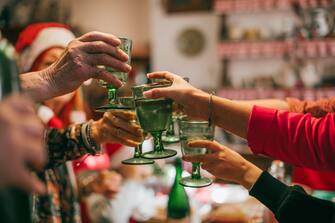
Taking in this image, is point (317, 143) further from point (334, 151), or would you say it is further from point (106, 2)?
point (106, 2)

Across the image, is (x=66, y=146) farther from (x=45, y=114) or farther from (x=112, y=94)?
(x=112, y=94)

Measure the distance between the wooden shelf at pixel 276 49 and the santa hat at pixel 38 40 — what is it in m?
2.79

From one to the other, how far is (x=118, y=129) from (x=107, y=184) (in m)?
0.55

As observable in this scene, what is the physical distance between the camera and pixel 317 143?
1.26 metres

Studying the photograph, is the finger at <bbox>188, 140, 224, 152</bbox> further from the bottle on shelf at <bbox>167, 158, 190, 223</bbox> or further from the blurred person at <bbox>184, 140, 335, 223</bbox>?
the bottle on shelf at <bbox>167, 158, 190, 223</bbox>

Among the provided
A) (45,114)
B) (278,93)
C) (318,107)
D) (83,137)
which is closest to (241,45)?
(278,93)

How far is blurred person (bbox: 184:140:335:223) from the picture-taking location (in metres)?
1.18

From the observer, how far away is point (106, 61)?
1.22m

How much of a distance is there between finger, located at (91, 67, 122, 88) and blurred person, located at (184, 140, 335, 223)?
0.98ft

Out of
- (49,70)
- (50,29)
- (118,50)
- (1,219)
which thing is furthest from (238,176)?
(50,29)

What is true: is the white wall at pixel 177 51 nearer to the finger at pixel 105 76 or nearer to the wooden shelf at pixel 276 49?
the wooden shelf at pixel 276 49

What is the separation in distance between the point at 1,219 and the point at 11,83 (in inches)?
8.2

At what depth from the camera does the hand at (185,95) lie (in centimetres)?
118

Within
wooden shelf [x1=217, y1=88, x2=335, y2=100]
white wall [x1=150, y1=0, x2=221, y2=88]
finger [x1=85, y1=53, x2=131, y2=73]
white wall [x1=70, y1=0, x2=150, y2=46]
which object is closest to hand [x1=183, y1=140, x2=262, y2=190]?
finger [x1=85, y1=53, x2=131, y2=73]
